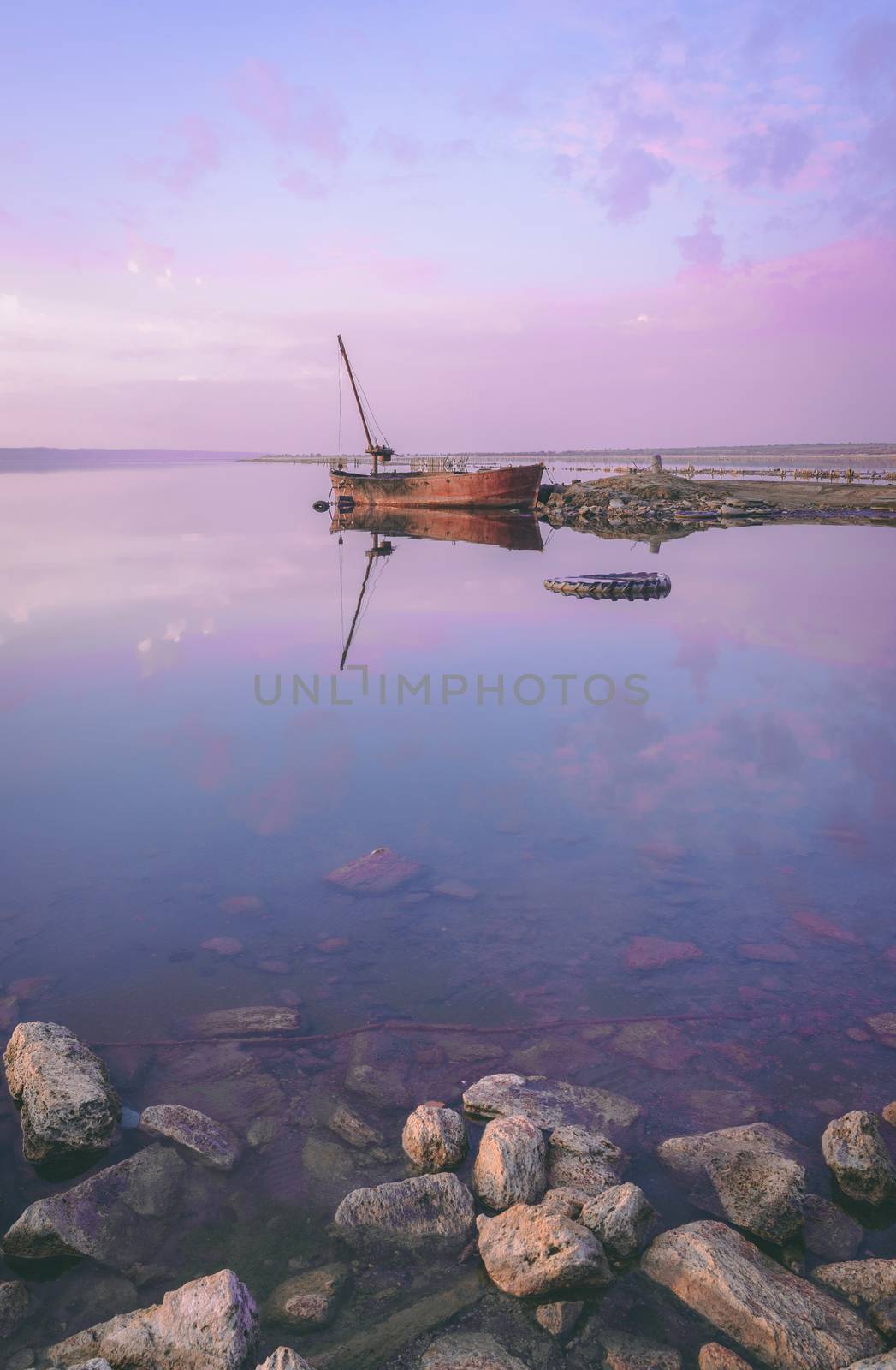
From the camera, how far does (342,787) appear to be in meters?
13.7

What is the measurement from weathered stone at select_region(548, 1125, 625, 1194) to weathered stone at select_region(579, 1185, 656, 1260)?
36 cm

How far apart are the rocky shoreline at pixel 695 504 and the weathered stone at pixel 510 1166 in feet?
173

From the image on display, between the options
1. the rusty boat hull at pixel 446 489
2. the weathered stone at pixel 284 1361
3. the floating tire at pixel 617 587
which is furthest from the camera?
the rusty boat hull at pixel 446 489

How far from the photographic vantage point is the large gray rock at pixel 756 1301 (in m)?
4.54

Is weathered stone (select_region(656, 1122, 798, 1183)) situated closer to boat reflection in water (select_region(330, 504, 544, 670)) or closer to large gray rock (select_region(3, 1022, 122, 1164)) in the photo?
large gray rock (select_region(3, 1022, 122, 1164))

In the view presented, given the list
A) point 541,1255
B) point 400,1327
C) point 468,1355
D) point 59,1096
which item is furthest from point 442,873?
point 468,1355

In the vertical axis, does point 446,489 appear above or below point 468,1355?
above

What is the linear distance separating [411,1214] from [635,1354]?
1.56 meters

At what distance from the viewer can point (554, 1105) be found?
21.3 feet

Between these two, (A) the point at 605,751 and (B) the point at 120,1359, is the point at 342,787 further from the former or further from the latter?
(B) the point at 120,1359

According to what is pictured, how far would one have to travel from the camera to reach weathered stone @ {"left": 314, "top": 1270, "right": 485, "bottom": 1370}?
460cm

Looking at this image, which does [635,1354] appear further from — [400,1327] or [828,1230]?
[828,1230]

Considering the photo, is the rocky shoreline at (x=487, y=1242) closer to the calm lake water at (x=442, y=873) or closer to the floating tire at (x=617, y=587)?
the calm lake water at (x=442, y=873)

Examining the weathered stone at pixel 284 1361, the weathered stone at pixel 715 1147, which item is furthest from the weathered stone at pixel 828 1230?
the weathered stone at pixel 284 1361
